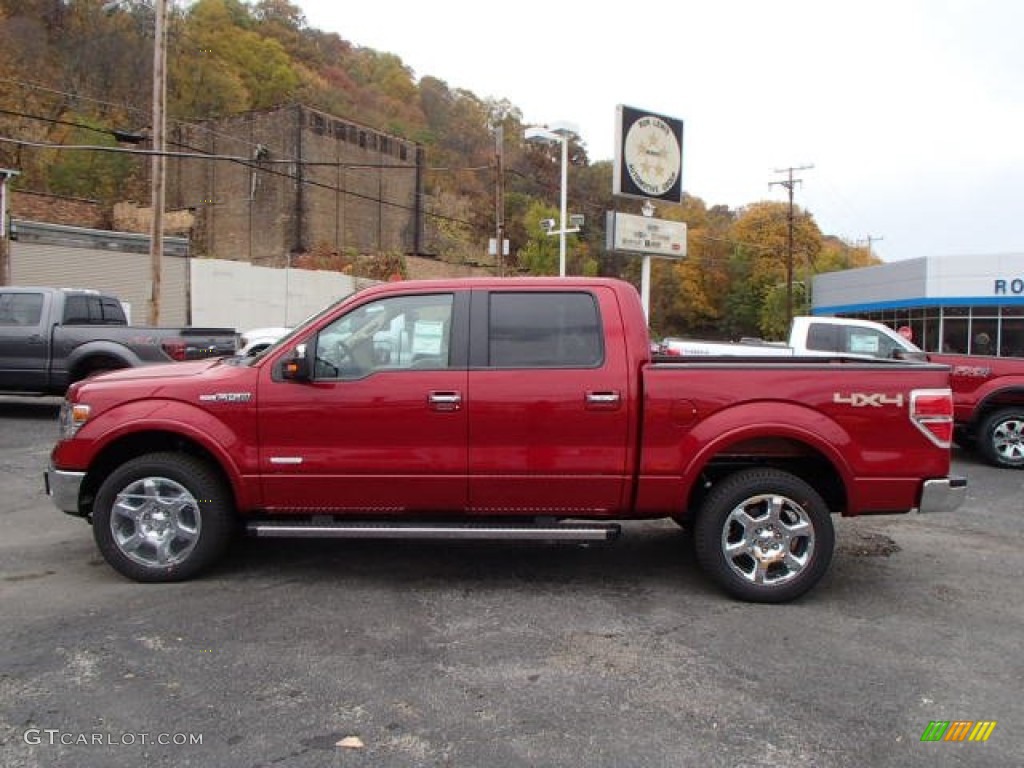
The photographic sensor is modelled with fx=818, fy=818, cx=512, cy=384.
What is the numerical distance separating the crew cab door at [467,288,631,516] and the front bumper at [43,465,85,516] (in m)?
2.47

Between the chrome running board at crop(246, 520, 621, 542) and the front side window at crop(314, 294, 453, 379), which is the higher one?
the front side window at crop(314, 294, 453, 379)

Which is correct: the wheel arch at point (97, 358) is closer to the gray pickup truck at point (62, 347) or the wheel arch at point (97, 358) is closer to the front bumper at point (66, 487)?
the gray pickup truck at point (62, 347)

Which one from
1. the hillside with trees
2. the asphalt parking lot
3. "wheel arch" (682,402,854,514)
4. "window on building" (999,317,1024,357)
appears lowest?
the asphalt parking lot

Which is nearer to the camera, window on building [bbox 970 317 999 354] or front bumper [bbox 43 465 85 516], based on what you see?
front bumper [bbox 43 465 85 516]

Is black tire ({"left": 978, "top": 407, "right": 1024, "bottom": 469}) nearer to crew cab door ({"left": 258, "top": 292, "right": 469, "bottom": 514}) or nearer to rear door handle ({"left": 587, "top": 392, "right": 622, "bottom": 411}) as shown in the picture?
rear door handle ({"left": 587, "top": 392, "right": 622, "bottom": 411})

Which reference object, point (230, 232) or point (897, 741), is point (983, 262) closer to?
point (897, 741)

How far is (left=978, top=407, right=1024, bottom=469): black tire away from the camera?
10.1 meters

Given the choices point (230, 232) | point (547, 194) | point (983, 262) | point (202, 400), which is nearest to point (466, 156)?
point (547, 194)

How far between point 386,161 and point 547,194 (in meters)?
25.7

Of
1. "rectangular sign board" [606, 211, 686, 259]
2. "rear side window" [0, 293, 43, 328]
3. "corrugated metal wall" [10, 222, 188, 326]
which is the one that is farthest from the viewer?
"corrugated metal wall" [10, 222, 188, 326]

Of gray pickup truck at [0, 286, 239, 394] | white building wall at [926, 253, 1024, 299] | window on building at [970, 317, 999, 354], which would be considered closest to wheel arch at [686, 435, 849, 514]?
gray pickup truck at [0, 286, 239, 394]

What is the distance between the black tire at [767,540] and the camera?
486cm

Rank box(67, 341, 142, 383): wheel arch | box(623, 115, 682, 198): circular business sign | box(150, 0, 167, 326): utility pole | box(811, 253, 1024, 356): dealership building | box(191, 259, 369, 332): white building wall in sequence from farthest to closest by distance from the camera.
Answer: box(811, 253, 1024, 356): dealership building
box(191, 259, 369, 332): white building wall
box(623, 115, 682, 198): circular business sign
box(150, 0, 167, 326): utility pole
box(67, 341, 142, 383): wheel arch

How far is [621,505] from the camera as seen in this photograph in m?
5.00
